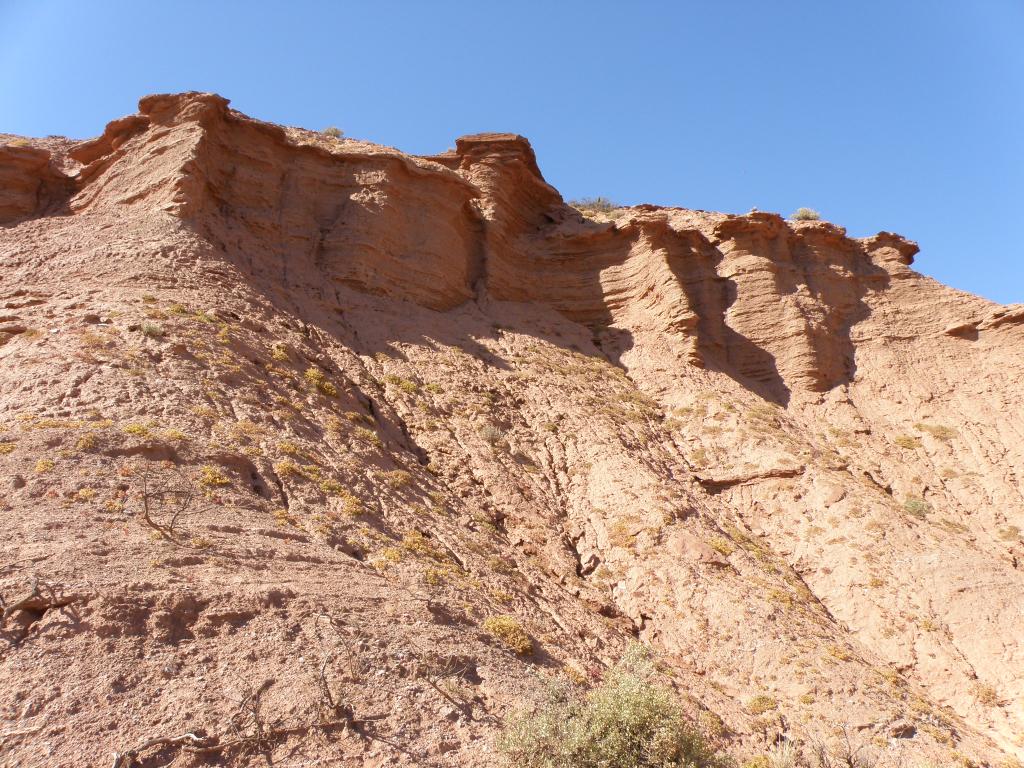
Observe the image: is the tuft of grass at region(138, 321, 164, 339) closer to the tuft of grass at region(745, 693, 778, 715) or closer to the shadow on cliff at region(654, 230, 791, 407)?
the tuft of grass at region(745, 693, 778, 715)

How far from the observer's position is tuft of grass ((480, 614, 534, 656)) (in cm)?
1031

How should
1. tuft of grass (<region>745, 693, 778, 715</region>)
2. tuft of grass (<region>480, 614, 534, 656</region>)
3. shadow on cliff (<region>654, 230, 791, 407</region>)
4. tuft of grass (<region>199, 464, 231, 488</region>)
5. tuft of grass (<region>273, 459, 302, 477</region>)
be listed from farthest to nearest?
1. shadow on cliff (<region>654, 230, 791, 407</region>)
2. tuft of grass (<region>273, 459, 302, 477</region>)
3. tuft of grass (<region>745, 693, 778, 715</region>)
4. tuft of grass (<region>199, 464, 231, 488</region>)
5. tuft of grass (<region>480, 614, 534, 656</region>)

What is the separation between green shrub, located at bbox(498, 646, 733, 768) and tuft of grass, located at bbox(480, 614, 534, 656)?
3.30ft

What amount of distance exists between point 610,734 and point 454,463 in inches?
306

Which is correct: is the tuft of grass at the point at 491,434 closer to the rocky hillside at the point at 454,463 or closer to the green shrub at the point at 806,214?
the rocky hillside at the point at 454,463

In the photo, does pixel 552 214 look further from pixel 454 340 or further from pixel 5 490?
pixel 5 490

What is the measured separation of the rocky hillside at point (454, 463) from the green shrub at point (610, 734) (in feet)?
1.45

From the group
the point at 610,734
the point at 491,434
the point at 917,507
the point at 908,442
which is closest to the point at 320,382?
the point at 491,434

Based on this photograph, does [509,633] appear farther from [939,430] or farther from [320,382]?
[939,430]

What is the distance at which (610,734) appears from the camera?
850 cm

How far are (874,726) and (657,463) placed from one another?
745cm

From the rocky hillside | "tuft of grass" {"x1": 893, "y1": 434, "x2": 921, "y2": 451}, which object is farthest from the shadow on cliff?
"tuft of grass" {"x1": 893, "y1": 434, "x2": 921, "y2": 451}

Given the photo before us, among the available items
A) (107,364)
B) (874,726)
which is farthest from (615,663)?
(107,364)

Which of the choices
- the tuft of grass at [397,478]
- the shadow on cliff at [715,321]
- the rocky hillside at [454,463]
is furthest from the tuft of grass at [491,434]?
the shadow on cliff at [715,321]
